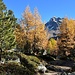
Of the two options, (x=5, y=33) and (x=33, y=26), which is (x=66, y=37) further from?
(x=5, y=33)

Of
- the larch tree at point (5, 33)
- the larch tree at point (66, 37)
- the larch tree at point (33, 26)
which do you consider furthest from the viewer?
the larch tree at point (33, 26)

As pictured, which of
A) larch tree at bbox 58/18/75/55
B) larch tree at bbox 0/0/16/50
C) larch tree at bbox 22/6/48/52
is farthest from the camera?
larch tree at bbox 22/6/48/52

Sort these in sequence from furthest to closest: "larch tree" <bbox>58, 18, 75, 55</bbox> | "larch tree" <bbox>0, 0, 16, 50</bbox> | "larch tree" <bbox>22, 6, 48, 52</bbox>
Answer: "larch tree" <bbox>22, 6, 48, 52</bbox> < "larch tree" <bbox>58, 18, 75, 55</bbox> < "larch tree" <bbox>0, 0, 16, 50</bbox>

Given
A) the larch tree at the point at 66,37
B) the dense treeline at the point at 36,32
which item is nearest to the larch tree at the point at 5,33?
the dense treeline at the point at 36,32

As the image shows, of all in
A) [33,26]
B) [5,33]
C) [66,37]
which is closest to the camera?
[5,33]

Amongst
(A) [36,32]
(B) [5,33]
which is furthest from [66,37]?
(B) [5,33]

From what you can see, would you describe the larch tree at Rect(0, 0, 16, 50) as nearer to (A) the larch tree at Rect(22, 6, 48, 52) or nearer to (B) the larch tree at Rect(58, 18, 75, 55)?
(A) the larch tree at Rect(22, 6, 48, 52)

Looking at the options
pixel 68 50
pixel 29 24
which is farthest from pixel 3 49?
pixel 68 50

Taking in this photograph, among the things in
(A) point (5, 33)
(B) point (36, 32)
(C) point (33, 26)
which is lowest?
(A) point (5, 33)

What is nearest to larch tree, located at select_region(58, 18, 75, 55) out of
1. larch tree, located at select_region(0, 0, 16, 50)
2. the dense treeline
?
the dense treeline

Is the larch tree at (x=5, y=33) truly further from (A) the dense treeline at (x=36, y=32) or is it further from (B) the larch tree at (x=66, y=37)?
(B) the larch tree at (x=66, y=37)

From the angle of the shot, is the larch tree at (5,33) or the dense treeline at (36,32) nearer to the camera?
the larch tree at (5,33)

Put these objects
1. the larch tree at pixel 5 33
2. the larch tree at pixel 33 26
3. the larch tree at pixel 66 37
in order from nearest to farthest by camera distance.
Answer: the larch tree at pixel 5 33 < the larch tree at pixel 66 37 < the larch tree at pixel 33 26

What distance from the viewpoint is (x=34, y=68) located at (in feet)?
111
